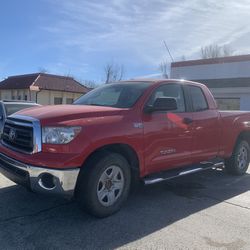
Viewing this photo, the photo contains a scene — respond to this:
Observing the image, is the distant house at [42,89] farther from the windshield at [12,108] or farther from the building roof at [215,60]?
the windshield at [12,108]

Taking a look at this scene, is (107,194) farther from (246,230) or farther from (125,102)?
(246,230)

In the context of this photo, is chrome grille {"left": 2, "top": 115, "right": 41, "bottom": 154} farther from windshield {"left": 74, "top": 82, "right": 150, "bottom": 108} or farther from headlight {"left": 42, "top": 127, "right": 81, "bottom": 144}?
windshield {"left": 74, "top": 82, "right": 150, "bottom": 108}

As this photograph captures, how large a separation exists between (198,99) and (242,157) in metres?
2.23

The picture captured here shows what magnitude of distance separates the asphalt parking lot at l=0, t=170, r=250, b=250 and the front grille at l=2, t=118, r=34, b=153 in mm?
931

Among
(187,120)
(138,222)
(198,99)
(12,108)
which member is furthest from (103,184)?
(12,108)

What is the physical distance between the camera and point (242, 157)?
26.3 ft

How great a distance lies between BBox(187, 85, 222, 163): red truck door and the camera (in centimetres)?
627

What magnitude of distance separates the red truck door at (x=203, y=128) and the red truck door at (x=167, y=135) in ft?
0.65

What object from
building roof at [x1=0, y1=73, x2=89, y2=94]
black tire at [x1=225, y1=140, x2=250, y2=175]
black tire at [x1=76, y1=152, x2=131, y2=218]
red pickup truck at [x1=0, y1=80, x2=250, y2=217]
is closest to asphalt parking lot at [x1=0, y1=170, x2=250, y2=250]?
black tire at [x1=76, y1=152, x2=131, y2=218]

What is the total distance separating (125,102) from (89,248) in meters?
2.36

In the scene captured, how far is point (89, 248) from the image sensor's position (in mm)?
3896

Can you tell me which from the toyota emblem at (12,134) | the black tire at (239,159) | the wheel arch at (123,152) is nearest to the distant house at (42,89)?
the black tire at (239,159)

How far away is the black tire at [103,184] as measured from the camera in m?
4.56

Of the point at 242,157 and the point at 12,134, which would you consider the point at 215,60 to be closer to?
the point at 242,157
